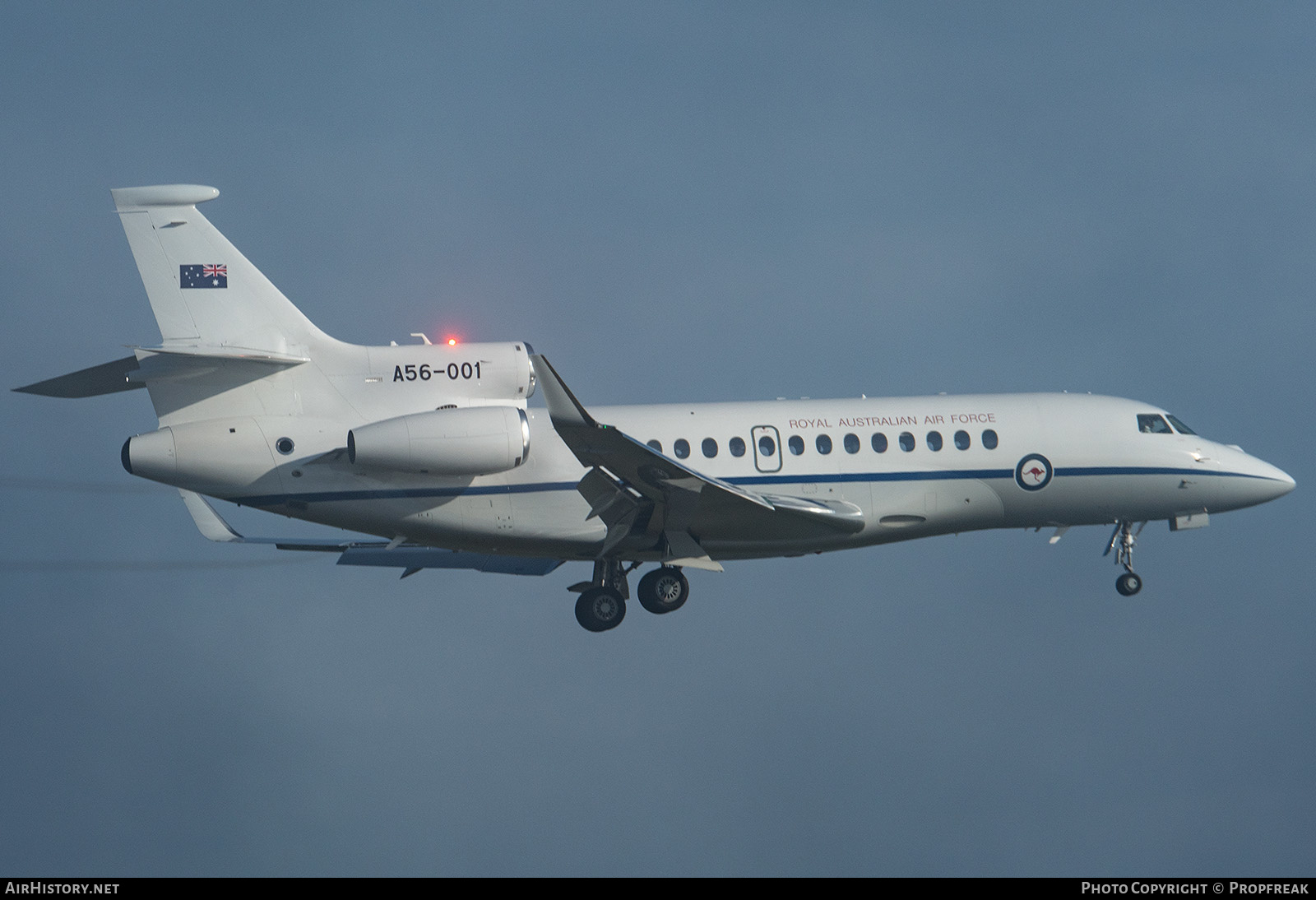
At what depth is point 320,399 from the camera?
76.5 feet

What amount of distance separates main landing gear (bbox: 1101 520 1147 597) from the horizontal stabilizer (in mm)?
17587

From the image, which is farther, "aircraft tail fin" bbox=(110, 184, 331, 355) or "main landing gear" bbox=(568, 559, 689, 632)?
"main landing gear" bbox=(568, 559, 689, 632)

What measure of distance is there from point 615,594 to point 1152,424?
10403 mm

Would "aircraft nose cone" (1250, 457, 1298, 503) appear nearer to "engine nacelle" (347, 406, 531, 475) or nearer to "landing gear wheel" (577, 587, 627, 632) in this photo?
"landing gear wheel" (577, 587, 627, 632)

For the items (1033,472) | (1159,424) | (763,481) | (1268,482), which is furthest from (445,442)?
(1268,482)

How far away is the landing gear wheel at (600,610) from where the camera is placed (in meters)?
25.0

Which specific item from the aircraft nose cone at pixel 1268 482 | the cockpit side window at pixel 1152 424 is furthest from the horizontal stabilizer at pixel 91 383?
the aircraft nose cone at pixel 1268 482

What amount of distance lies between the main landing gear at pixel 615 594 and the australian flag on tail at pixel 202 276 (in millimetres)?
7827

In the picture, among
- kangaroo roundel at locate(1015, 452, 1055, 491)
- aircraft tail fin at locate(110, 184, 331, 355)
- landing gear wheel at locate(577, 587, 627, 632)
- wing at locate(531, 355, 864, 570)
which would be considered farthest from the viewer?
kangaroo roundel at locate(1015, 452, 1055, 491)

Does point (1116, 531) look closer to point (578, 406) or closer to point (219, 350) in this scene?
point (578, 406)

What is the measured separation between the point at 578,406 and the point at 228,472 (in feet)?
20.5

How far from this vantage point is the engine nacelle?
72.7 feet

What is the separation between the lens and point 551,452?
951 inches

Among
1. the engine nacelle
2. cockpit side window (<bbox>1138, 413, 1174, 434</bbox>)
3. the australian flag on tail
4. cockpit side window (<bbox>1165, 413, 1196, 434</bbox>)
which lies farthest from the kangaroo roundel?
the australian flag on tail
